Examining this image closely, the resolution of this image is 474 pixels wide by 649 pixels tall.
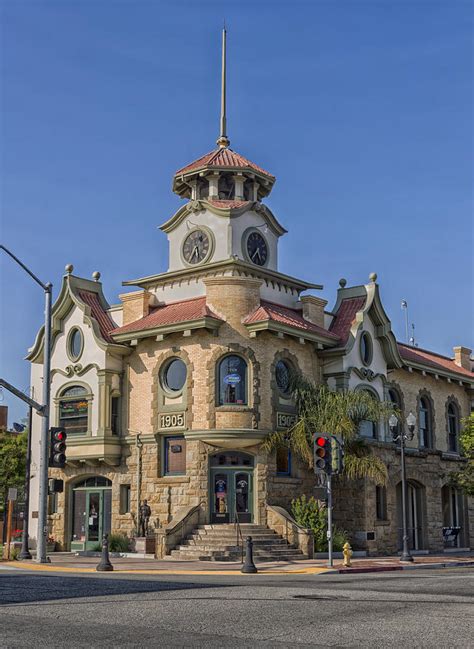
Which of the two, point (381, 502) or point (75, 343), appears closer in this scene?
point (381, 502)

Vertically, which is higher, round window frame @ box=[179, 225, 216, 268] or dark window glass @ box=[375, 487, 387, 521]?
round window frame @ box=[179, 225, 216, 268]

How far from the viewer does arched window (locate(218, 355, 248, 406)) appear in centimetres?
3105

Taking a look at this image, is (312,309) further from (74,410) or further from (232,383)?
(74,410)

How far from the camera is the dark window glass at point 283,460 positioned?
31.9 metres

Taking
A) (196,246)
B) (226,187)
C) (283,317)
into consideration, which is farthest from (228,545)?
(226,187)

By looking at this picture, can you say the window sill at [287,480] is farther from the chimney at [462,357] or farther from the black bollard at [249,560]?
the chimney at [462,357]

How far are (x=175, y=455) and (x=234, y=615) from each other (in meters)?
A: 20.4

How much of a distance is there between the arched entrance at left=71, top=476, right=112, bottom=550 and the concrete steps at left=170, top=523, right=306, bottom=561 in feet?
17.9

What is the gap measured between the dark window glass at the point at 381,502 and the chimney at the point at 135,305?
11661mm

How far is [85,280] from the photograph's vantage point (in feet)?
120

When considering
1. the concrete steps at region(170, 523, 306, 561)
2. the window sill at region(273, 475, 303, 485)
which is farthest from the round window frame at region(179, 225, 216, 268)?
the concrete steps at region(170, 523, 306, 561)

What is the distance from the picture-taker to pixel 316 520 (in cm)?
3022

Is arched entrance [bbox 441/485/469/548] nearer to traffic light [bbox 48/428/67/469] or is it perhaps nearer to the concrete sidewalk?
the concrete sidewalk

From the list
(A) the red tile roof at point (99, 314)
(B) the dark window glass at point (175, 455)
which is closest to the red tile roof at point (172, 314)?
(A) the red tile roof at point (99, 314)
